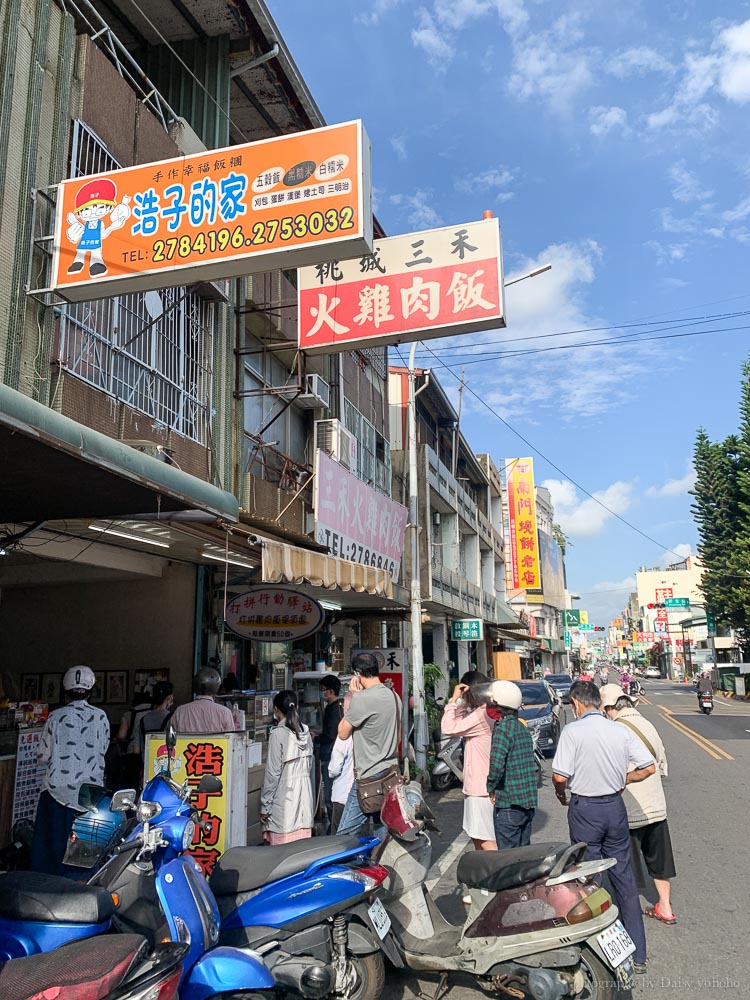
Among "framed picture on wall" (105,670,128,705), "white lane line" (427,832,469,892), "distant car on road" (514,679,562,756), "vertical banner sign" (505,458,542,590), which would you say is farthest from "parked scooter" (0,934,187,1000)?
"vertical banner sign" (505,458,542,590)

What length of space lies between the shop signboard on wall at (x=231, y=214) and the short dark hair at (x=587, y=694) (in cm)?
373

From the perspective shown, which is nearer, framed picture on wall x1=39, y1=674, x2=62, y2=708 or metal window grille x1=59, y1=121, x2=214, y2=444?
metal window grille x1=59, y1=121, x2=214, y2=444

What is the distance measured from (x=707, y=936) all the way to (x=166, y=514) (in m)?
5.18

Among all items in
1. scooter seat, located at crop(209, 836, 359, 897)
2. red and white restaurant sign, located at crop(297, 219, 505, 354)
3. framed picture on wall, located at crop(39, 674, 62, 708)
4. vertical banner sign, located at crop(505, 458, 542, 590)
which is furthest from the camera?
vertical banner sign, located at crop(505, 458, 542, 590)

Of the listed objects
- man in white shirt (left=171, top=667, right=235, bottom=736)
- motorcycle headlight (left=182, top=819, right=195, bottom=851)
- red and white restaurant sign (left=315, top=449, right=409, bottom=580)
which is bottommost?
motorcycle headlight (left=182, top=819, right=195, bottom=851)

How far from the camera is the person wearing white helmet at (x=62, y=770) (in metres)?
5.53

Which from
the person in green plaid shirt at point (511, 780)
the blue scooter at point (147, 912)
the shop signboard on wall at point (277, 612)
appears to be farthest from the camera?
the shop signboard on wall at point (277, 612)

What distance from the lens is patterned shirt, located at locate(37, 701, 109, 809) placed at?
18.4ft

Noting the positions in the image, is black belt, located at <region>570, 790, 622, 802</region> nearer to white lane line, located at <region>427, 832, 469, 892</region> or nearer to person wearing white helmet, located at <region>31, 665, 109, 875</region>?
white lane line, located at <region>427, 832, 469, 892</region>

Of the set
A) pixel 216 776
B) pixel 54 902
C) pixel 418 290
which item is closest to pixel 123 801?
pixel 54 902

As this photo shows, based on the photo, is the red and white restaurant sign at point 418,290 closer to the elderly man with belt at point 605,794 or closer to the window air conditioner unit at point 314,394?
the window air conditioner unit at point 314,394

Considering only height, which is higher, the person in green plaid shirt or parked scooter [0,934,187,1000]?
the person in green plaid shirt

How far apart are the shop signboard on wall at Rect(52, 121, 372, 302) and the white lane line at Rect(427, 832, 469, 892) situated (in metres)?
5.27

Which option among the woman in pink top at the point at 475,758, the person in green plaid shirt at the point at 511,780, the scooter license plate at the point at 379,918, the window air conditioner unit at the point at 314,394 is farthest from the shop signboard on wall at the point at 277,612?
the scooter license plate at the point at 379,918
